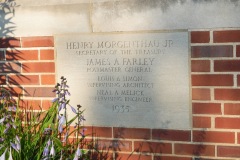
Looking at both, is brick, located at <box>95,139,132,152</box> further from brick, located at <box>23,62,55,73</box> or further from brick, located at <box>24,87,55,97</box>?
brick, located at <box>23,62,55,73</box>

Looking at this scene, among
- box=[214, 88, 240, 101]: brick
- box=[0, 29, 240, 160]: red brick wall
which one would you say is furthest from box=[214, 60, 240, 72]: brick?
box=[214, 88, 240, 101]: brick

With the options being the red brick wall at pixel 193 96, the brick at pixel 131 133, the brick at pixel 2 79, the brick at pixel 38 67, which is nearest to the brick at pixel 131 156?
the red brick wall at pixel 193 96

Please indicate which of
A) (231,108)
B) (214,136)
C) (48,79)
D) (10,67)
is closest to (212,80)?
(231,108)

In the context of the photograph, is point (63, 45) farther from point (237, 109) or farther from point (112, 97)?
point (237, 109)

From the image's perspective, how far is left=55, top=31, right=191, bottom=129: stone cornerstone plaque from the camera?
102 inches

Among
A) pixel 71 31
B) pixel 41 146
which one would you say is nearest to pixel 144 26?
pixel 71 31

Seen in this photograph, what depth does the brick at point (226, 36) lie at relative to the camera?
2.45 m

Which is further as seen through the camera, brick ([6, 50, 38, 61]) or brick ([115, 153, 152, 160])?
brick ([6, 50, 38, 61])

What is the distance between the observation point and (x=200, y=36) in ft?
8.23

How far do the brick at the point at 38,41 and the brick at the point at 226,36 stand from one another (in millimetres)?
1161

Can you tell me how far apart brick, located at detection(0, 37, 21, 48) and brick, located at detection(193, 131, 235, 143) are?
1456 mm

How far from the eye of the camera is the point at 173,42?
2553mm

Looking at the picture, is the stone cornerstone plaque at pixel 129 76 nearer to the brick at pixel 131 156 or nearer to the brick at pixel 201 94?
the brick at pixel 201 94

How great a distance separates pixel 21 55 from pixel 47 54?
8.6 inches
